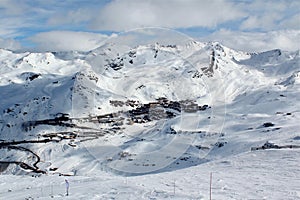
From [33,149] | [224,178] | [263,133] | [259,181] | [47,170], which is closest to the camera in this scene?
[259,181]

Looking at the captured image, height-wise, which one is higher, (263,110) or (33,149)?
(263,110)

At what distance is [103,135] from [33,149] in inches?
1215

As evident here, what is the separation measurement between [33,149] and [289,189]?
141 meters

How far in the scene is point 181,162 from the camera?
336 ft

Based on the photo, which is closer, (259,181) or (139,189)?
(139,189)

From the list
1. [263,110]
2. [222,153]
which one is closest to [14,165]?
[222,153]

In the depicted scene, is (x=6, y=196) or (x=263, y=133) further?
(x=263, y=133)

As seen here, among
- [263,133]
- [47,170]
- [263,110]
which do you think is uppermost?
[263,110]

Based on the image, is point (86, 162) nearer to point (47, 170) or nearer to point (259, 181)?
point (47, 170)

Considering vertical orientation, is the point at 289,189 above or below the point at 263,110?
below

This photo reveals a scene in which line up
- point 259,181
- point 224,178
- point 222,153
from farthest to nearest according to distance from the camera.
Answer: point 222,153 → point 224,178 → point 259,181

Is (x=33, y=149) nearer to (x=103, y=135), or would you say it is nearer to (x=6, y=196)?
(x=103, y=135)

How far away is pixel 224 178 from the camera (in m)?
27.9

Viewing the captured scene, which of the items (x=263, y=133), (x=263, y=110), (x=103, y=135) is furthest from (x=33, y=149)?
(x=263, y=110)
